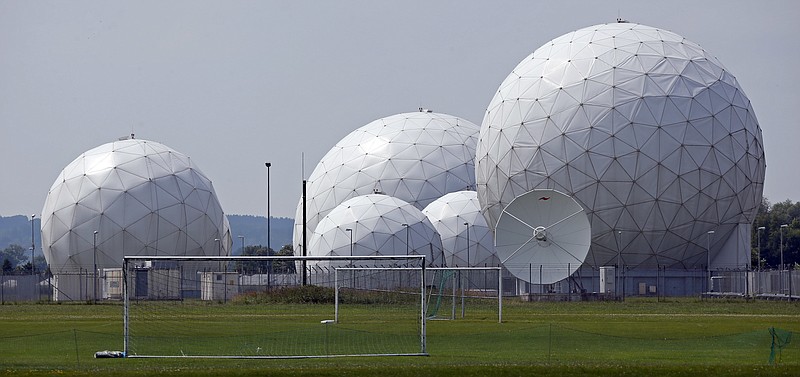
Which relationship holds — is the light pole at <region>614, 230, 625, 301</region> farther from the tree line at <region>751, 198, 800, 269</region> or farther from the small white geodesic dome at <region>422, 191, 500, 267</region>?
the tree line at <region>751, 198, 800, 269</region>

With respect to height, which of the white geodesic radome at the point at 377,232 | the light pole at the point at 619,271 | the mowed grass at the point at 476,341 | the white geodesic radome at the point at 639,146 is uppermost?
the white geodesic radome at the point at 639,146

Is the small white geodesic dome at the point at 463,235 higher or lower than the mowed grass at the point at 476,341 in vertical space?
higher

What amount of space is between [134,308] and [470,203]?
59716mm

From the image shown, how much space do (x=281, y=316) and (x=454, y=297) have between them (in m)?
6.89

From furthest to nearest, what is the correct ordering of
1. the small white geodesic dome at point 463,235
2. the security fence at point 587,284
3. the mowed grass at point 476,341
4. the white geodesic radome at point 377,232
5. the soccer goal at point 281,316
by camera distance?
the small white geodesic dome at point 463,235, the white geodesic radome at point 377,232, the security fence at point 587,284, the soccer goal at point 281,316, the mowed grass at point 476,341

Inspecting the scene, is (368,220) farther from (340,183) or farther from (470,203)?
(340,183)

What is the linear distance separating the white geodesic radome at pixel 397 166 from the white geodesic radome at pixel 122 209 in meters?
16.4

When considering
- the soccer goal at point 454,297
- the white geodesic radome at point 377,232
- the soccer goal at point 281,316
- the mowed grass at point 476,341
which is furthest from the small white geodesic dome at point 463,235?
the mowed grass at point 476,341

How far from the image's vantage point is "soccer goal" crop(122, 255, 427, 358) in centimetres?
3102

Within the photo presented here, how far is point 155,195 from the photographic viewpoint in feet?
302

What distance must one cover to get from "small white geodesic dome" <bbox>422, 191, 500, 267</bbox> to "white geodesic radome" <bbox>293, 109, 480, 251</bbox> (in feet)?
27.2

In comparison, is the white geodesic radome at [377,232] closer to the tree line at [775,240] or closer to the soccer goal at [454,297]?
the soccer goal at [454,297]

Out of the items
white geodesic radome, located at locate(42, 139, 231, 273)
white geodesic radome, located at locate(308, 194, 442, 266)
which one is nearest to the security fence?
white geodesic radome, located at locate(308, 194, 442, 266)

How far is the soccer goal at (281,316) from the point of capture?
3102 centimetres
